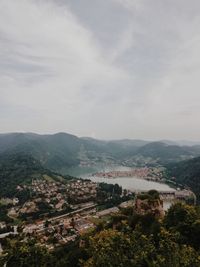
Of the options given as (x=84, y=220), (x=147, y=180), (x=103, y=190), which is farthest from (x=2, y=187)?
(x=147, y=180)

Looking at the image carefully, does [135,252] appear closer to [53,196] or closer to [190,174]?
[53,196]

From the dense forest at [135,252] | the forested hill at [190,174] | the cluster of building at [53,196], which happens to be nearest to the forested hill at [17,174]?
the cluster of building at [53,196]

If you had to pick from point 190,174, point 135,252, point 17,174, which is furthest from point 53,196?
point 135,252

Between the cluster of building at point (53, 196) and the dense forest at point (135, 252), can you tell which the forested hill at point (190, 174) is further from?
the dense forest at point (135, 252)

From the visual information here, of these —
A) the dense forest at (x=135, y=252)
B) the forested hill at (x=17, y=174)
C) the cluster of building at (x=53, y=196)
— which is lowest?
the cluster of building at (x=53, y=196)

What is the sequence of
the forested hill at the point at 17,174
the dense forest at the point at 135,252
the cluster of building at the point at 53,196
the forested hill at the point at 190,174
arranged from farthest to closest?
1. the forested hill at the point at 190,174
2. the forested hill at the point at 17,174
3. the cluster of building at the point at 53,196
4. the dense forest at the point at 135,252

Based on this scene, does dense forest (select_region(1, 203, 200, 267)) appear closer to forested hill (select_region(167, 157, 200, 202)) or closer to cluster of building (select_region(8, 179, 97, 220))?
cluster of building (select_region(8, 179, 97, 220))

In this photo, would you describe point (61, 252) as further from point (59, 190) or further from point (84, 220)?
point (59, 190)

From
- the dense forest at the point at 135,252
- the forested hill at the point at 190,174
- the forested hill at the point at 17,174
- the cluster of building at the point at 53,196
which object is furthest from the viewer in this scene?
the forested hill at the point at 190,174

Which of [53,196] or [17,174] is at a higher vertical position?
[17,174]
